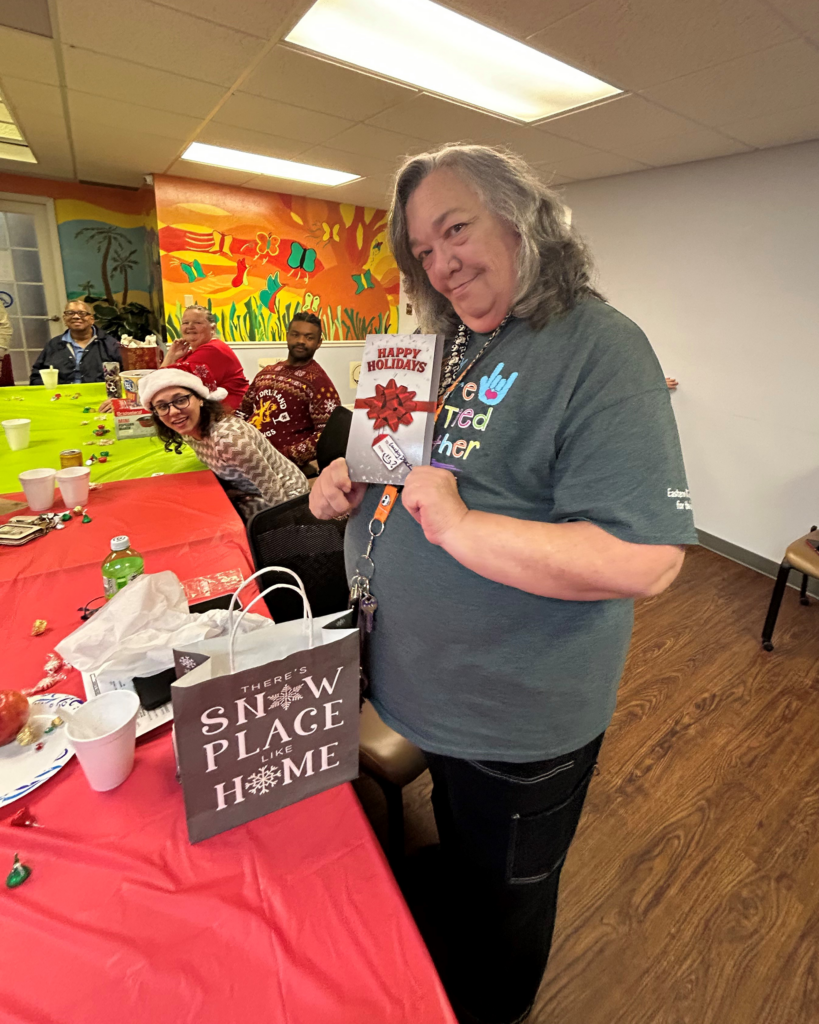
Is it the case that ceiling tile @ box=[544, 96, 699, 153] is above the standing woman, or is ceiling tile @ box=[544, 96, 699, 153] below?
above

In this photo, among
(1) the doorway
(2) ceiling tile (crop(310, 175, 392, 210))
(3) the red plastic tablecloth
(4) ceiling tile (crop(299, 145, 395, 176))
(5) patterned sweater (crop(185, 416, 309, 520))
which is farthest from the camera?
(1) the doorway

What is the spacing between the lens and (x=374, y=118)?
3.02 meters

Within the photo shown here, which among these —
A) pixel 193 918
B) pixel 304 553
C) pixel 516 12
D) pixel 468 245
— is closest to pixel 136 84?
pixel 516 12

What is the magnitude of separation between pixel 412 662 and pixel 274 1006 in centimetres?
43

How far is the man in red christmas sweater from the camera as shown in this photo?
318 cm

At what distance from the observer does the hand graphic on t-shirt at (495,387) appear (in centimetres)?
76

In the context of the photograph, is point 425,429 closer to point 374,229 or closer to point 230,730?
point 230,730

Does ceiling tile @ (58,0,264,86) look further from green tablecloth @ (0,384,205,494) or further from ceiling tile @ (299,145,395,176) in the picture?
green tablecloth @ (0,384,205,494)

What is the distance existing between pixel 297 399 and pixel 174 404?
1.22 meters

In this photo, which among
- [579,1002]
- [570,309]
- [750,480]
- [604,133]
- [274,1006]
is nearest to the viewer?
[274,1006]

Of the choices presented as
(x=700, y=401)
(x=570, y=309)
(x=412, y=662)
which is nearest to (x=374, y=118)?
(x=700, y=401)

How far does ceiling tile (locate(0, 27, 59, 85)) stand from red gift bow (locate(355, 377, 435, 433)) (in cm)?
271

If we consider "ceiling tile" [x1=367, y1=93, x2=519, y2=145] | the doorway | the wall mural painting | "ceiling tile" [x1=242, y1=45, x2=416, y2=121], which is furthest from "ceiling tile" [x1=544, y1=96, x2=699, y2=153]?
the doorway

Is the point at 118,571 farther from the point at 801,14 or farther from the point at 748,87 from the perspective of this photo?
the point at 748,87
